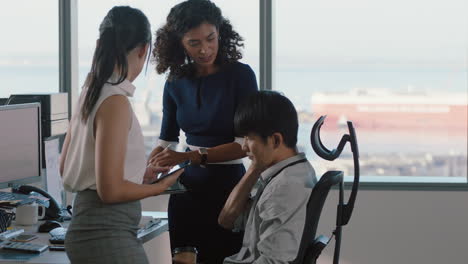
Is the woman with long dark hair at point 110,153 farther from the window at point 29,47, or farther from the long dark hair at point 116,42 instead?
the window at point 29,47

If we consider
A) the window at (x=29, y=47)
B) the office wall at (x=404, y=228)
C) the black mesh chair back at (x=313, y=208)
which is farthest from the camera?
the window at (x=29, y=47)

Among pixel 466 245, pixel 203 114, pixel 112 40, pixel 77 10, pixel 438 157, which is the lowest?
pixel 466 245

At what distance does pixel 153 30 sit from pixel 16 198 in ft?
5.93

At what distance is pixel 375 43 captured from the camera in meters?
4.34

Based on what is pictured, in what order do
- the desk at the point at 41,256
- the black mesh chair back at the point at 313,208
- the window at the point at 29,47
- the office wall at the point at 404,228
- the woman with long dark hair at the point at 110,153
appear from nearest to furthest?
1. the woman with long dark hair at the point at 110,153
2. the black mesh chair back at the point at 313,208
3. the desk at the point at 41,256
4. the office wall at the point at 404,228
5. the window at the point at 29,47

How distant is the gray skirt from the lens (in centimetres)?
181

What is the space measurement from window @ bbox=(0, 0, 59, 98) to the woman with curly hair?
211 centimetres

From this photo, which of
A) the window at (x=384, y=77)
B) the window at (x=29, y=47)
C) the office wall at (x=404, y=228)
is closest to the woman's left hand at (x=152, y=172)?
the office wall at (x=404, y=228)

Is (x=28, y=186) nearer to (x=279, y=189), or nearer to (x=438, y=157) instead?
(x=279, y=189)

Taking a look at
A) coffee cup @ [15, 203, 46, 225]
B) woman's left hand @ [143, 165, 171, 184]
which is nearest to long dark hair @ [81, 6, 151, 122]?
woman's left hand @ [143, 165, 171, 184]

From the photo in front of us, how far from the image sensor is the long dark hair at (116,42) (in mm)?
1811

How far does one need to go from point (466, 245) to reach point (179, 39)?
7.73 feet

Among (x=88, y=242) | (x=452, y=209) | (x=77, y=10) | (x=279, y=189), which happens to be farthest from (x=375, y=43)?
(x=88, y=242)

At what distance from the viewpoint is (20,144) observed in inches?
117
